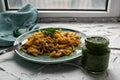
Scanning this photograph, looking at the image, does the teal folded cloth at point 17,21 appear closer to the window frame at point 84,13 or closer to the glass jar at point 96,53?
the window frame at point 84,13

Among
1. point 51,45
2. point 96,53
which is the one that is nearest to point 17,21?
point 51,45

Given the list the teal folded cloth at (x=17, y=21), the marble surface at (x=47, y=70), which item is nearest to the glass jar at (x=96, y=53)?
the marble surface at (x=47, y=70)

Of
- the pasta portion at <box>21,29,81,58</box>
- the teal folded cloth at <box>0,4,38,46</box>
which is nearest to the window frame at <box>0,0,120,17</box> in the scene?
the teal folded cloth at <box>0,4,38,46</box>

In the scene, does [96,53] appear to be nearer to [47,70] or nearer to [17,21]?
[47,70]

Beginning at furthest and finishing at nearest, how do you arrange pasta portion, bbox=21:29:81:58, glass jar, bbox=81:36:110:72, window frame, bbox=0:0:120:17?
window frame, bbox=0:0:120:17
pasta portion, bbox=21:29:81:58
glass jar, bbox=81:36:110:72

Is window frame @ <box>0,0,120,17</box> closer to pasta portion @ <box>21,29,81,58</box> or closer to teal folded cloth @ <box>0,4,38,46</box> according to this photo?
teal folded cloth @ <box>0,4,38,46</box>

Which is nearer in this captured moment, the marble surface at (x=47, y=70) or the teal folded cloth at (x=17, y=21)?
the marble surface at (x=47, y=70)

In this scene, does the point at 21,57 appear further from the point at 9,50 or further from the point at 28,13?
the point at 28,13
